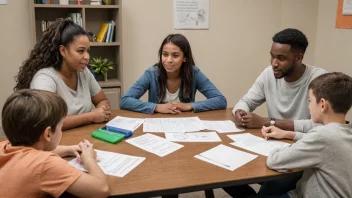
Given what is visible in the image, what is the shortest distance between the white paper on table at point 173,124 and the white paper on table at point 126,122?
0.05 meters

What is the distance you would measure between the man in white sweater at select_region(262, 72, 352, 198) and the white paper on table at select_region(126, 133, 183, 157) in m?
0.46

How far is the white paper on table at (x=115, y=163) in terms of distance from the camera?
137 cm

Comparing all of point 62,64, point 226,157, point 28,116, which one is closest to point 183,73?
point 62,64

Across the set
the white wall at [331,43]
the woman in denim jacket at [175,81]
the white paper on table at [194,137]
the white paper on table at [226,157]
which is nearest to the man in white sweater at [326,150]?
the white paper on table at [226,157]

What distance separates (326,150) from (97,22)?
287cm

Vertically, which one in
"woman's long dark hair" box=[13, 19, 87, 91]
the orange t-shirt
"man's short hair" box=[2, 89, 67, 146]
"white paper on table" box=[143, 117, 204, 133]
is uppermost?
"woman's long dark hair" box=[13, 19, 87, 91]

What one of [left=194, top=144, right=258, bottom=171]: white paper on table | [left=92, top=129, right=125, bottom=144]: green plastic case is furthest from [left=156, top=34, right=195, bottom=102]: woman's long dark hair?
[left=194, top=144, right=258, bottom=171]: white paper on table

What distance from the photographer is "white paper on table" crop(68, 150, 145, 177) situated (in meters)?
1.37

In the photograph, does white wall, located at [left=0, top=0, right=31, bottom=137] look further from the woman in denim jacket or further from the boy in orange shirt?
the boy in orange shirt

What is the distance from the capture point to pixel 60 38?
208 cm

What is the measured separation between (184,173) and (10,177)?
628 mm

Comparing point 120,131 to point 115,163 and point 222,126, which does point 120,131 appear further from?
point 222,126

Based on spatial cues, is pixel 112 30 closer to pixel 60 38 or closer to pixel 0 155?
pixel 60 38

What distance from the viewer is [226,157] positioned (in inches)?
60.5
